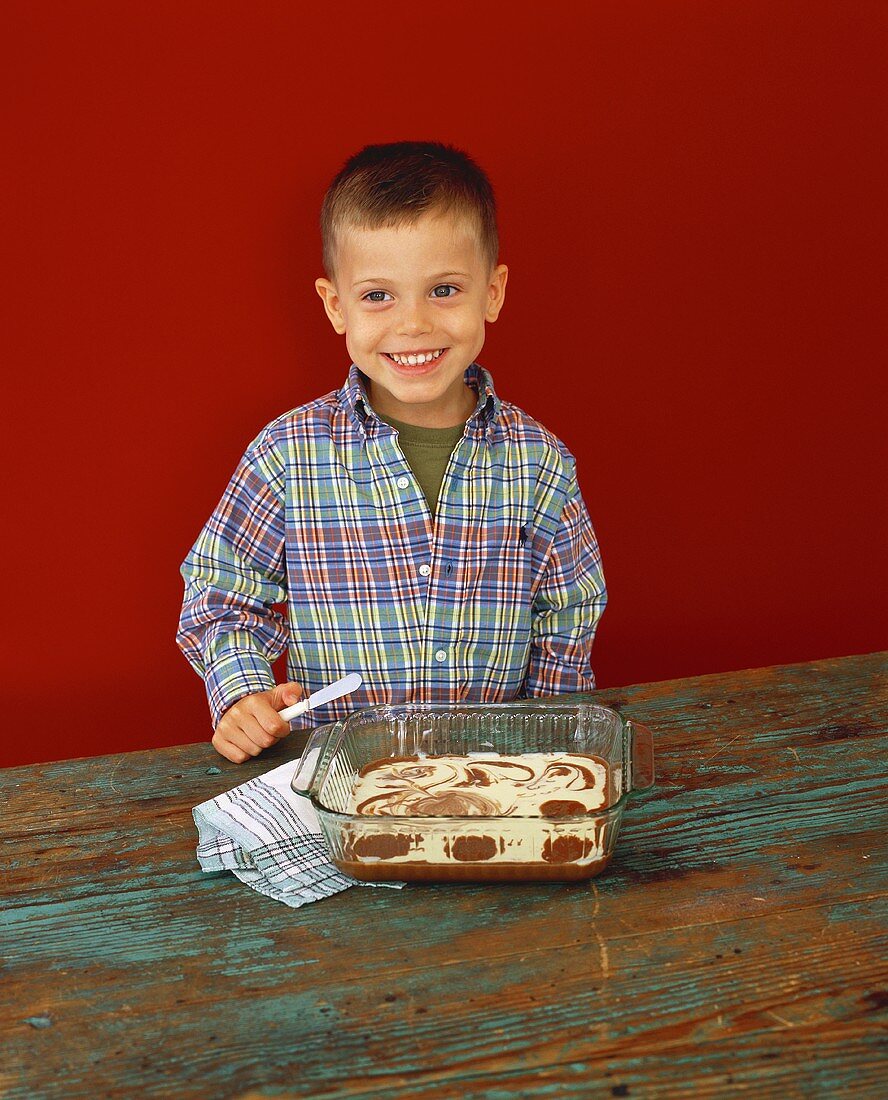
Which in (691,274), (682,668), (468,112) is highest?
(468,112)

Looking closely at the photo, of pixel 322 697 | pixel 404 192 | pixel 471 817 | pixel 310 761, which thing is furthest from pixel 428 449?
pixel 471 817

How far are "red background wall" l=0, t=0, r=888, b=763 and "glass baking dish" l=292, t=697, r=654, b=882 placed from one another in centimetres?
79

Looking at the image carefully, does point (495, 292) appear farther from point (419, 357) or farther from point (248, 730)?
point (248, 730)

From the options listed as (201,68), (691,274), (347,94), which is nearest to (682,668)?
(691,274)

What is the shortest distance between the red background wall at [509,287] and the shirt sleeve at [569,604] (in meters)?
0.35

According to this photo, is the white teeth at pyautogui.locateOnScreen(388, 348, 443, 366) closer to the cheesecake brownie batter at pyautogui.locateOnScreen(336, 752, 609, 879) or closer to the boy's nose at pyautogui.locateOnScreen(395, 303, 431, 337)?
the boy's nose at pyautogui.locateOnScreen(395, 303, 431, 337)

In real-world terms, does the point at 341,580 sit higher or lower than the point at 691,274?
lower

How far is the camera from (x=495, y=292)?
1597 millimetres

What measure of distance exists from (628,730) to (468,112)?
3.54 ft

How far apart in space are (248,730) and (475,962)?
47 cm

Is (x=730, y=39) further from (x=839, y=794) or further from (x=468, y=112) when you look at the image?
(x=839, y=794)

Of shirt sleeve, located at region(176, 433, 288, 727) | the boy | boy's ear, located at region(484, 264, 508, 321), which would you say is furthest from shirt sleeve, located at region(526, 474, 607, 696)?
shirt sleeve, located at region(176, 433, 288, 727)

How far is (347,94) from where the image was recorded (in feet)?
5.76

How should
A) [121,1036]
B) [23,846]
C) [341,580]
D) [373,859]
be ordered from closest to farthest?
[121,1036]
[373,859]
[23,846]
[341,580]
